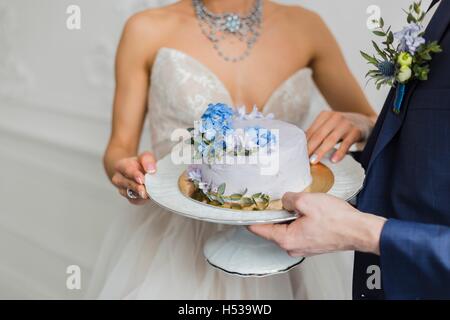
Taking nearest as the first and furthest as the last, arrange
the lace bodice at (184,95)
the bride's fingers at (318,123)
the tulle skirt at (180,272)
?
the bride's fingers at (318,123) → the tulle skirt at (180,272) → the lace bodice at (184,95)

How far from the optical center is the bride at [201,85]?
4.74 feet

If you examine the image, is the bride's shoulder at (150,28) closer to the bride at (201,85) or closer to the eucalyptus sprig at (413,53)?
the bride at (201,85)

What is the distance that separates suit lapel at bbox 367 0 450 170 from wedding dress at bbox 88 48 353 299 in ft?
1.76

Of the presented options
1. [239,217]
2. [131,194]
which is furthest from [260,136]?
[131,194]

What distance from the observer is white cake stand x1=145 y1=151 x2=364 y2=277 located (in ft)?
2.98

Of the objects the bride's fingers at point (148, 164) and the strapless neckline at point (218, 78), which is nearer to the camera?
the bride's fingers at point (148, 164)

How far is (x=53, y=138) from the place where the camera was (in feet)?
8.20

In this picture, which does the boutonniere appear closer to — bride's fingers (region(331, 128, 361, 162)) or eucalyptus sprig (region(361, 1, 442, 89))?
eucalyptus sprig (region(361, 1, 442, 89))

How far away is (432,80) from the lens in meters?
0.92

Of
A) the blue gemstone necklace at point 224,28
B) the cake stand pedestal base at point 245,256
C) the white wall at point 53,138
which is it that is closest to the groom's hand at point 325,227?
the cake stand pedestal base at point 245,256

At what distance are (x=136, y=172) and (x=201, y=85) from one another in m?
0.54

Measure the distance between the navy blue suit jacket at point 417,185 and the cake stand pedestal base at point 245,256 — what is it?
0.20 metres

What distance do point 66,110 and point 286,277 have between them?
1.54 metres

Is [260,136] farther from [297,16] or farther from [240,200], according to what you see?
[297,16]
